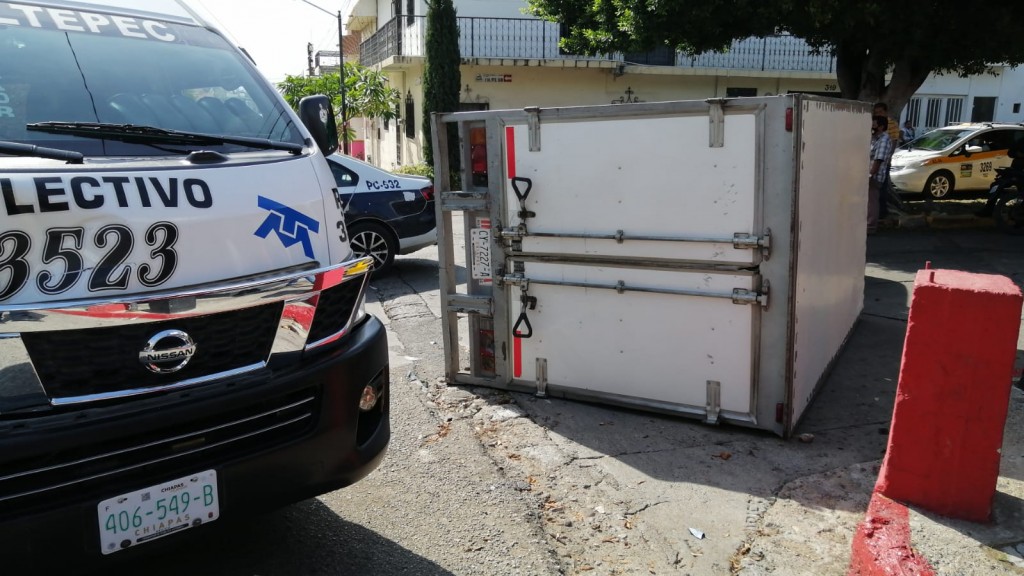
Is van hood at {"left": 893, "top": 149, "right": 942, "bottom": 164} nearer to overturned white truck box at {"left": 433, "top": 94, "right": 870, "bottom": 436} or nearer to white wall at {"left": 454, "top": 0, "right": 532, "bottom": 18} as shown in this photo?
overturned white truck box at {"left": 433, "top": 94, "right": 870, "bottom": 436}

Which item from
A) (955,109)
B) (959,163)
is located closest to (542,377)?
(959,163)

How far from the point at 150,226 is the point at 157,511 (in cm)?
89

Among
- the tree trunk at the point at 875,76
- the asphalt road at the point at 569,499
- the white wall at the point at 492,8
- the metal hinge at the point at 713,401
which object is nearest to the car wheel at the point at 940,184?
the tree trunk at the point at 875,76

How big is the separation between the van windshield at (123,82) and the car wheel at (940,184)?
603 inches

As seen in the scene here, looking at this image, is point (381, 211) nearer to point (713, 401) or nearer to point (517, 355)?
point (517, 355)

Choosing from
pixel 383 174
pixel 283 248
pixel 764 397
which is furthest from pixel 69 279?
pixel 383 174

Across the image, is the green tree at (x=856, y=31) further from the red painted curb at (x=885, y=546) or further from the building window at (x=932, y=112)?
the building window at (x=932, y=112)

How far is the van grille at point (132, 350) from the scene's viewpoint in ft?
7.62

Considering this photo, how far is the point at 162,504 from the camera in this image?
8.15 ft

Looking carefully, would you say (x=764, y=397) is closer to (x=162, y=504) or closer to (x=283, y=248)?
(x=283, y=248)

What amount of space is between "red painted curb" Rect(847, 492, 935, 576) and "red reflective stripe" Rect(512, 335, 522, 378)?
229 centimetres

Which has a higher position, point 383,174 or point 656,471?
point 383,174

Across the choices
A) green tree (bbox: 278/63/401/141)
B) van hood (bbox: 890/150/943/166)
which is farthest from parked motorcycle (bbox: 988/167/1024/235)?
green tree (bbox: 278/63/401/141)

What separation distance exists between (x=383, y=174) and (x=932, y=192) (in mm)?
11786
